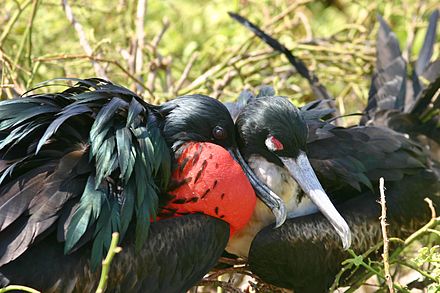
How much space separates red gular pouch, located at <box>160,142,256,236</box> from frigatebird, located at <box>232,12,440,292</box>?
245 millimetres

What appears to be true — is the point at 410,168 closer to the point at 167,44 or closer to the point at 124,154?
the point at 124,154

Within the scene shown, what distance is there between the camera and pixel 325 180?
13.9 ft

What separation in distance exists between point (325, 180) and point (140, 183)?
3.46 feet

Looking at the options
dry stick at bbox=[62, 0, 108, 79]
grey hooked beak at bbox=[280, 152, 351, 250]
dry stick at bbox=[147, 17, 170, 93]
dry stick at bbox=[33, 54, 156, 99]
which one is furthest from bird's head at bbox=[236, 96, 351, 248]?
dry stick at bbox=[147, 17, 170, 93]

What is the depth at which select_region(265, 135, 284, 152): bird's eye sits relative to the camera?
4008mm

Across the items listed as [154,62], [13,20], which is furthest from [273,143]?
[13,20]

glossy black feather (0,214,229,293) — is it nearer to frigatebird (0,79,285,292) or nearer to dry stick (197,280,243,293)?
frigatebird (0,79,285,292)

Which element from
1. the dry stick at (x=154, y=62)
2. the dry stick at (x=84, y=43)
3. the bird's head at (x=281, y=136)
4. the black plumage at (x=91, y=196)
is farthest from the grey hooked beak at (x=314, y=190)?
the dry stick at (x=154, y=62)

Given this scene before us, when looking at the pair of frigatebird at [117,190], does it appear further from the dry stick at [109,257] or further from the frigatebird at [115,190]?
the dry stick at [109,257]

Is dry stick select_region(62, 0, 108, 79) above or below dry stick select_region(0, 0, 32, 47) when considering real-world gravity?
below

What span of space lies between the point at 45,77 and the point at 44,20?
383mm

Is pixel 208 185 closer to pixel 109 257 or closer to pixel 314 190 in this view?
pixel 314 190

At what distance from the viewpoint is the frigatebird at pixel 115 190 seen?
330cm

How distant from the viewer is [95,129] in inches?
140
